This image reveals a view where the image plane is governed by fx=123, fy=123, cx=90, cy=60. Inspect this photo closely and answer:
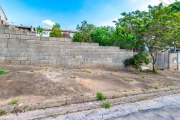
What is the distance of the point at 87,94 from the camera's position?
3770mm

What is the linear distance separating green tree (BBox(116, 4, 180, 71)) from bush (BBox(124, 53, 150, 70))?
0.95 m

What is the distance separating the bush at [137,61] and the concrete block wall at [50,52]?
2.17 ft


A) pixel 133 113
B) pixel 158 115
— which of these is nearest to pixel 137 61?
pixel 158 115

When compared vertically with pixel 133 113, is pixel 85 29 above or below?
above

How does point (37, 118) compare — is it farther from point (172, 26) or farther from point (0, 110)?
point (172, 26)

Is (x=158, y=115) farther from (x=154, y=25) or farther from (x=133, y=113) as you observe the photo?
(x=154, y=25)

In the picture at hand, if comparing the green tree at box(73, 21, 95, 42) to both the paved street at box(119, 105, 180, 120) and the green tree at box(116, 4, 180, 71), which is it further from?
the paved street at box(119, 105, 180, 120)

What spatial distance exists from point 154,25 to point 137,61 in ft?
8.20

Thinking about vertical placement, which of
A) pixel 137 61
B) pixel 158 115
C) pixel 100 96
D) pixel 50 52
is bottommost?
pixel 158 115

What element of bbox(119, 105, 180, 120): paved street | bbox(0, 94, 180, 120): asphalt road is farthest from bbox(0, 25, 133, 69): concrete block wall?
bbox(119, 105, 180, 120): paved street

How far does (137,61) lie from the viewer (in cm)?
841

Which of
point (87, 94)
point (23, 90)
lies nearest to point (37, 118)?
point (23, 90)

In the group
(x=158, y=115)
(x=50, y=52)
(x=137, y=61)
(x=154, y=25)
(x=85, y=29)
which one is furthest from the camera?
(x=85, y=29)

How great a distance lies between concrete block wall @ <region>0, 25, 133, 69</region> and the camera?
19.2 ft
